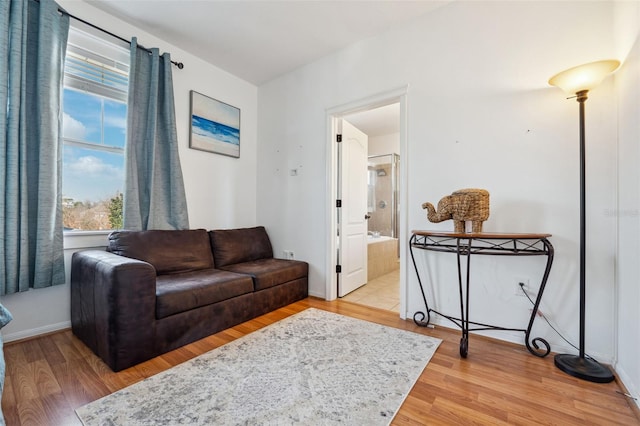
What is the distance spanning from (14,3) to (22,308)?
2.15 metres

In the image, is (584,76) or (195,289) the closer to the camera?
(584,76)

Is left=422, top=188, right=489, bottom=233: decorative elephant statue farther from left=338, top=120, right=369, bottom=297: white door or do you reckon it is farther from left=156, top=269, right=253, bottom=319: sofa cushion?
left=156, top=269, right=253, bottom=319: sofa cushion

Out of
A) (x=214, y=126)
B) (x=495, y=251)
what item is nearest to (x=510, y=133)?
(x=495, y=251)

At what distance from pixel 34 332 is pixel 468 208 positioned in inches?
129

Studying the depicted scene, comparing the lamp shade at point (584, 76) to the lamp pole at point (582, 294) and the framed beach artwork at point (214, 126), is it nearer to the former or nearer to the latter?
the lamp pole at point (582, 294)

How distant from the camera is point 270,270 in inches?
108

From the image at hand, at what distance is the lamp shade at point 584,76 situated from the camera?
59.6 inches

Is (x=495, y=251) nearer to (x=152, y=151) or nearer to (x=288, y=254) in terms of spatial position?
(x=288, y=254)

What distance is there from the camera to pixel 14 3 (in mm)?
1941

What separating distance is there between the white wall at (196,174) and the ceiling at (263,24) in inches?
3.6

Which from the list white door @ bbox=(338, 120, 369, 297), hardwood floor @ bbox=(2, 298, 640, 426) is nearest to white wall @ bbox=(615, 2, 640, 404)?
hardwood floor @ bbox=(2, 298, 640, 426)

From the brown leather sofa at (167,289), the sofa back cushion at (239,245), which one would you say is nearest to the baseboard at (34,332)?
the brown leather sofa at (167,289)

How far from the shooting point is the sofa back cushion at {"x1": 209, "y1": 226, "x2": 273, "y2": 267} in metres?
2.93

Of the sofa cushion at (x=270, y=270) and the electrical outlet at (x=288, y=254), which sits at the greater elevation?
the electrical outlet at (x=288, y=254)
